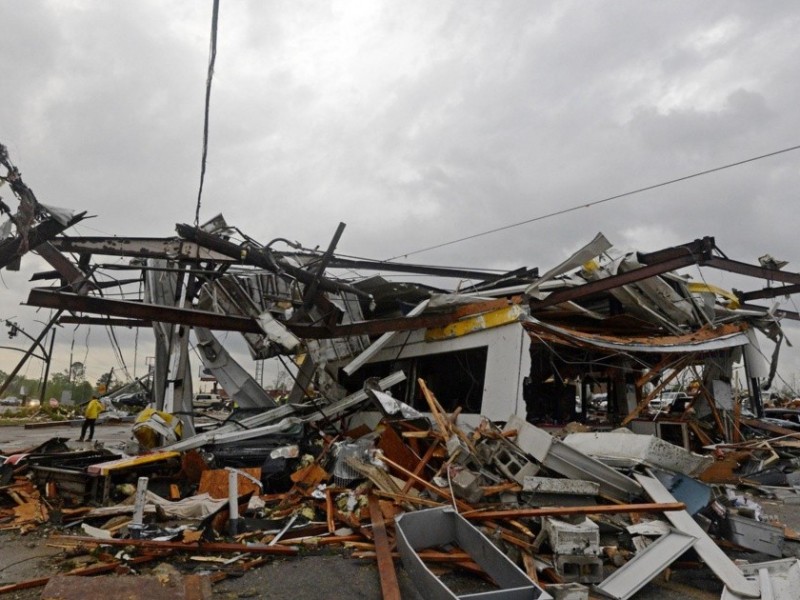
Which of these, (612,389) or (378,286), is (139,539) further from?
(612,389)

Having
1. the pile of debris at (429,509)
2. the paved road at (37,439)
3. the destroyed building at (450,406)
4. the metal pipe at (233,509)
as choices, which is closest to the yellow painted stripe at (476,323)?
the destroyed building at (450,406)

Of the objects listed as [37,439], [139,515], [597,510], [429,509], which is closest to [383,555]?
[429,509]

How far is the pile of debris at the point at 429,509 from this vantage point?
422cm

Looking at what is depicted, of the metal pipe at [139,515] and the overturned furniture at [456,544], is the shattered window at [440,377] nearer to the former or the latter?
the overturned furniture at [456,544]

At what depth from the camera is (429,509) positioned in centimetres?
457

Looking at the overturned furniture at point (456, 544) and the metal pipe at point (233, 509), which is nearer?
the overturned furniture at point (456, 544)

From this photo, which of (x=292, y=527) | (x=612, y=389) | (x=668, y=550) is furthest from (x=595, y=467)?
(x=612, y=389)

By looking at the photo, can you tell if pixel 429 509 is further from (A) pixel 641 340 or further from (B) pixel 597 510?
(A) pixel 641 340

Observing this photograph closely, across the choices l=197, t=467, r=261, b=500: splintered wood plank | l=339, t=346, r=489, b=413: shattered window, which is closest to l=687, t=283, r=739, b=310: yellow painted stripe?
l=339, t=346, r=489, b=413: shattered window

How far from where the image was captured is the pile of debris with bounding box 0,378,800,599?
13.8 ft

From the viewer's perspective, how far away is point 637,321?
993 centimetres

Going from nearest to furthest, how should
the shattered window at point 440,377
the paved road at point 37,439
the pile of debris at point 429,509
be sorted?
the pile of debris at point 429,509 < the paved road at point 37,439 < the shattered window at point 440,377

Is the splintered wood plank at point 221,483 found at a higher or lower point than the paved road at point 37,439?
higher

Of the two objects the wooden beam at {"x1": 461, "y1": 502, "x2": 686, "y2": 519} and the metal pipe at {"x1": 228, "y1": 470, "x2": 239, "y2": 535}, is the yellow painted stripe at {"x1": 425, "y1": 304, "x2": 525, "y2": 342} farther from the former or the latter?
the metal pipe at {"x1": 228, "y1": 470, "x2": 239, "y2": 535}
